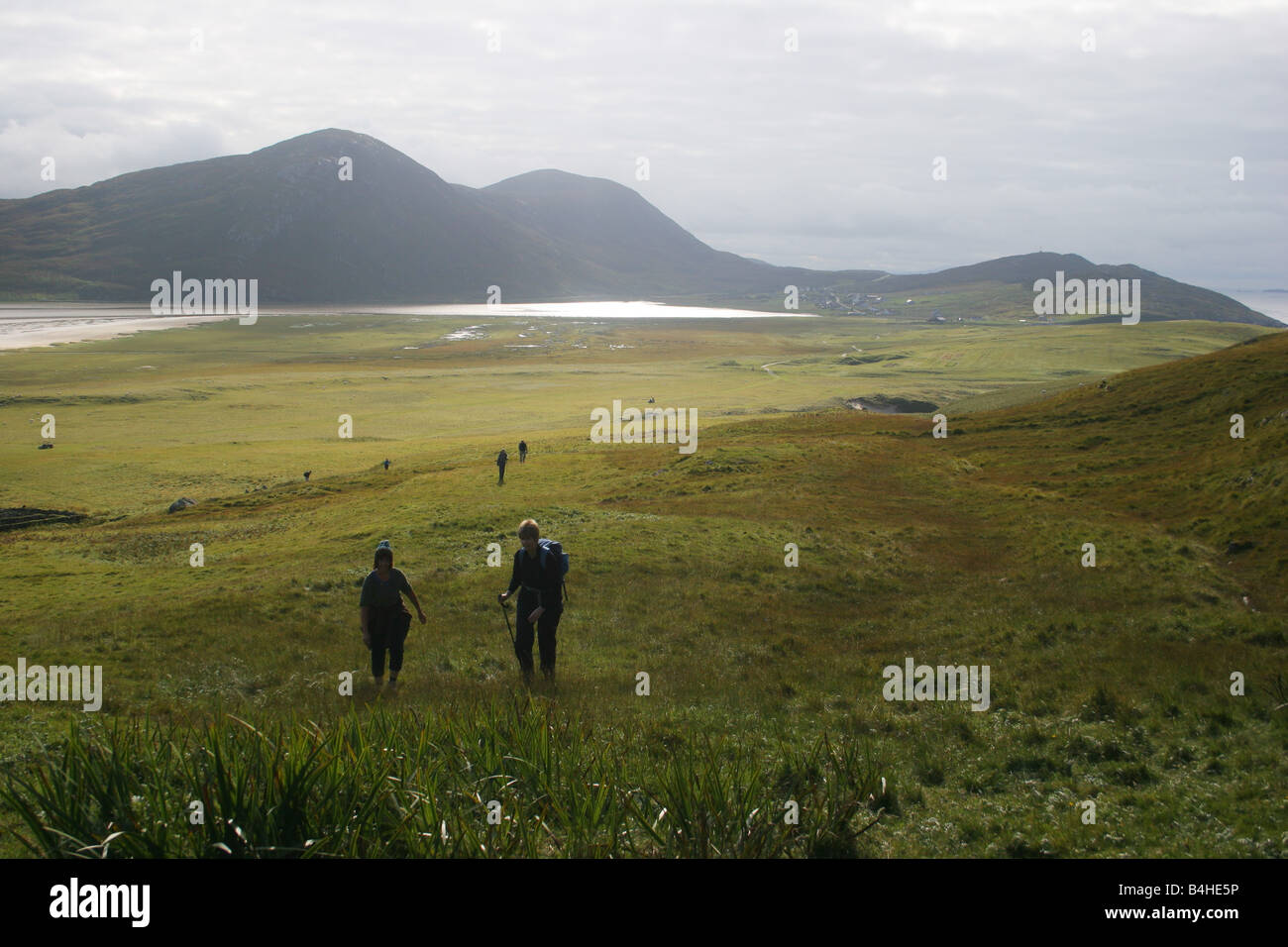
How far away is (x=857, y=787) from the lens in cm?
976

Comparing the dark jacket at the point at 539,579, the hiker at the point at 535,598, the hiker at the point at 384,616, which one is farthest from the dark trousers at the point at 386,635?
the dark jacket at the point at 539,579

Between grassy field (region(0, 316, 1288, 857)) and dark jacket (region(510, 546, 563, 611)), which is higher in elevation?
dark jacket (region(510, 546, 563, 611))

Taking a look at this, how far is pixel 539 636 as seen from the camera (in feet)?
51.2

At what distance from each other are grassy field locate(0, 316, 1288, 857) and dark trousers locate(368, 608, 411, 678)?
0.64m

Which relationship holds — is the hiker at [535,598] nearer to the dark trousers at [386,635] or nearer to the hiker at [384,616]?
the hiker at [384,616]

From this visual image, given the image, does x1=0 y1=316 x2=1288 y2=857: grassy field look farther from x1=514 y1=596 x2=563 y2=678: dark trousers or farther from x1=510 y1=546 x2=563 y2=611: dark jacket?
x1=510 y1=546 x2=563 y2=611: dark jacket

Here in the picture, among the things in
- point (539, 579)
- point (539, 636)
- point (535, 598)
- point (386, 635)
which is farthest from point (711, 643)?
point (386, 635)

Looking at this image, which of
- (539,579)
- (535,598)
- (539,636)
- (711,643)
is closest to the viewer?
(539,579)

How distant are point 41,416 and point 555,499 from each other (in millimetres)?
88357

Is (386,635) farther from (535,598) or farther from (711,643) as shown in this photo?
(711,643)

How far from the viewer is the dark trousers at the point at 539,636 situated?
50.8ft

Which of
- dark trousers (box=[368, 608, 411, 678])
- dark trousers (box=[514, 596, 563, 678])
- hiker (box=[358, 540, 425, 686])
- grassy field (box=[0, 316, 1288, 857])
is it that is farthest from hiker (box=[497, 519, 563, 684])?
dark trousers (box=[368, 608, 411, 678])

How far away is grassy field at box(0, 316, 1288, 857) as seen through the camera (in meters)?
8.12

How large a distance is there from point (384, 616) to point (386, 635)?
0.39 meters
